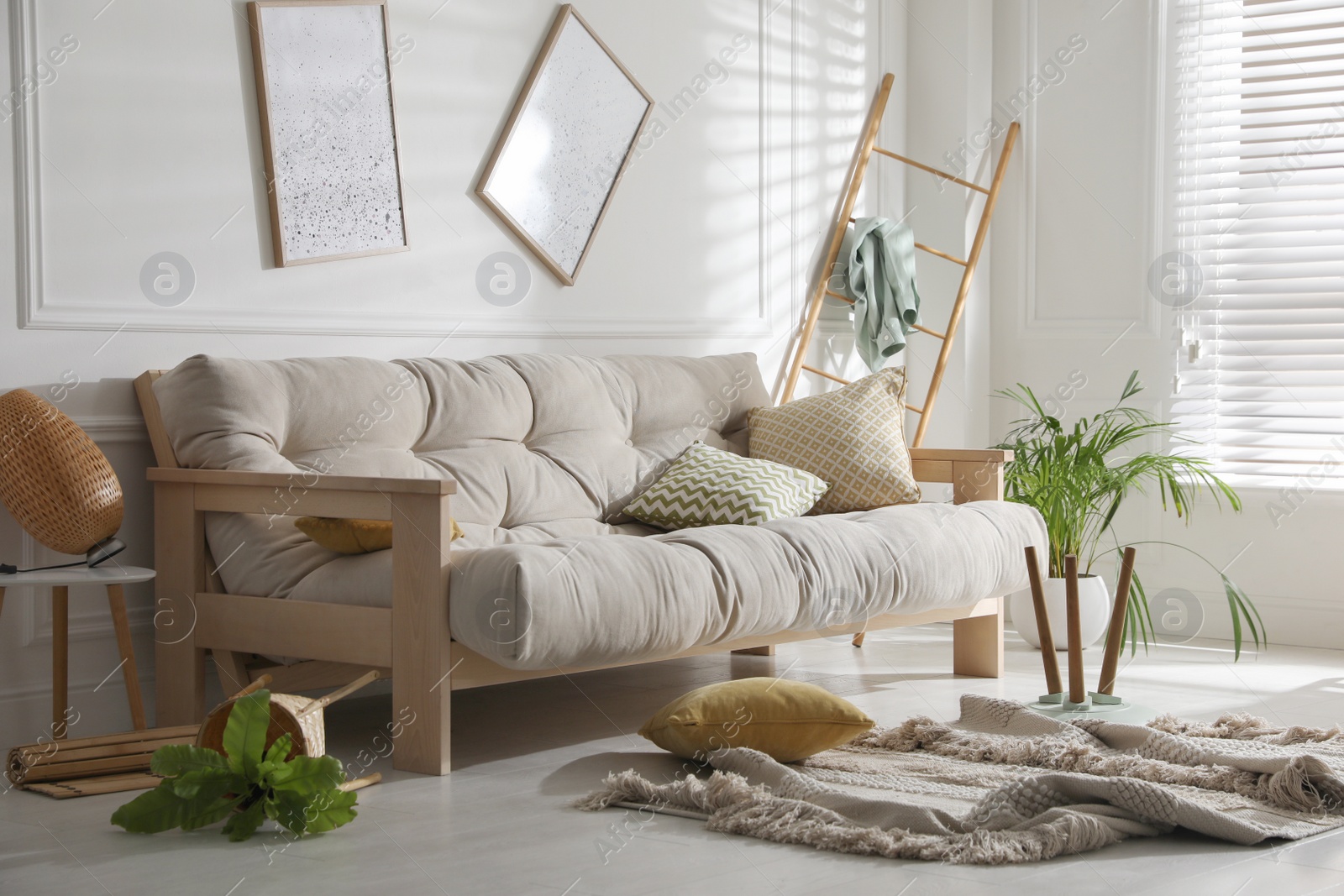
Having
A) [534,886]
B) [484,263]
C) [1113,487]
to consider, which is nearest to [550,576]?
[534,886]

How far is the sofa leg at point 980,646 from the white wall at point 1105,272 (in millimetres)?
1097

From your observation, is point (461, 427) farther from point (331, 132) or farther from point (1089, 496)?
point (1089, 496)

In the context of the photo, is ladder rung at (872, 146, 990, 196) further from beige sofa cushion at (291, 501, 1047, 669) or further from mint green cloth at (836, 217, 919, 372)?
beige sofa cushion at (291, 501, 1047, 669)

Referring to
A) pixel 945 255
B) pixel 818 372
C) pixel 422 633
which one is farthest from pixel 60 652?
pixel 945 255

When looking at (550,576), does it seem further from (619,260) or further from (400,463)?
(619,260)

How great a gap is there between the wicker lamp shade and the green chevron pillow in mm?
1296

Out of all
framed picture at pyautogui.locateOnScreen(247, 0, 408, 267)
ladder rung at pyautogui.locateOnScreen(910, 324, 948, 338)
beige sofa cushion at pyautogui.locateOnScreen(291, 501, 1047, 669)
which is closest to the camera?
beige sofa cushion at pyautogui.locateOnScreen(291, 501, 1047, 669)

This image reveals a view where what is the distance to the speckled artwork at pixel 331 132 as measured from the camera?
130 inches

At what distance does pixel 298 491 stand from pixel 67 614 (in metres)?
0.54

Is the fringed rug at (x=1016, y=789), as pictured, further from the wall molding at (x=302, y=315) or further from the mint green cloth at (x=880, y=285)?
the mint green cloth at (x=880, y=285)

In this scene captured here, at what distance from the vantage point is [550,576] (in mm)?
2514

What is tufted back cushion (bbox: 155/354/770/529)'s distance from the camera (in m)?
2.95

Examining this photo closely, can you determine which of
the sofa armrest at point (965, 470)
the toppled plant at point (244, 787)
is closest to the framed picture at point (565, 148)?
the sofa armrest at point (965, 470)

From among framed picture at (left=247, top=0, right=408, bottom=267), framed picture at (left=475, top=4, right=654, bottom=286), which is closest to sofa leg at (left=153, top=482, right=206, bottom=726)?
framed picture at (left=247, top=0, right=408, bottom=267)
